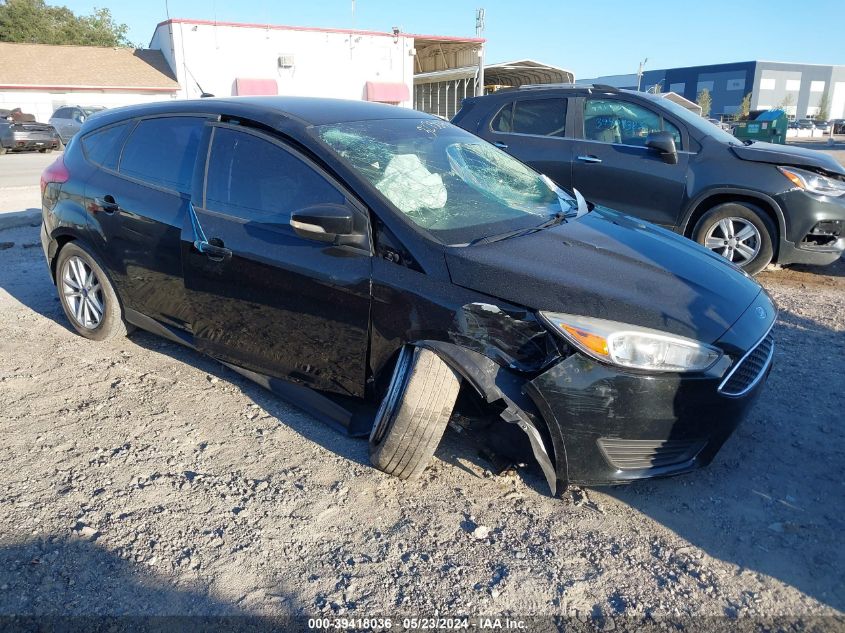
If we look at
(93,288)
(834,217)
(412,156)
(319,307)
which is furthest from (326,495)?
(834,217)

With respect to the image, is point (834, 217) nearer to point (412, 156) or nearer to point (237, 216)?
point (412, 156)

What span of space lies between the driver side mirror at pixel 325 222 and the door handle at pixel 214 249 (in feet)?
1.94

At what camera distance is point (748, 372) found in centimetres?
290

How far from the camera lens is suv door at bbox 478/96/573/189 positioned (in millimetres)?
6867

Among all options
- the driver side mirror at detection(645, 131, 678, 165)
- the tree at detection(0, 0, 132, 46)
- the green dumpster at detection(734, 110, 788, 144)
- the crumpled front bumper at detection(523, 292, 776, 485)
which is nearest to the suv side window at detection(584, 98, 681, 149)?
the driver side mirror at detection(645, 131, 678, 165)

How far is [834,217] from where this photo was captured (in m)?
5.82

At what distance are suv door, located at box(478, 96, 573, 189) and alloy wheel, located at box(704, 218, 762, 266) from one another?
1.50 metres

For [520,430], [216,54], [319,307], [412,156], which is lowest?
[520,430]

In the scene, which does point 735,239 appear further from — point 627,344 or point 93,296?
point 93,296

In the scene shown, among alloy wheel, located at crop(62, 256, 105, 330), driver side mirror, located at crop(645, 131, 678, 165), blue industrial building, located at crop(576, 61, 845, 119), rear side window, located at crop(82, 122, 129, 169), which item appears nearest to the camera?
rear side window, located at crop(82, 122, 129, 169)

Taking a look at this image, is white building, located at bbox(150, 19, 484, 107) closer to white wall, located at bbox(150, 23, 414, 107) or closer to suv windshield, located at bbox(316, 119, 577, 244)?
white wall, located at bbox(150, 23, 414, 107)

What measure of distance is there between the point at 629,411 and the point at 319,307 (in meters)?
1.54

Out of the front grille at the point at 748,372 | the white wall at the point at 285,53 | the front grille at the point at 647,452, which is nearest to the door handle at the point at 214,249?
the front grille at the point at 647,452

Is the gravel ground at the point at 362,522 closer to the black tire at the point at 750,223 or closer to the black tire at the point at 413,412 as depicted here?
the black tire at the point at 413,412
